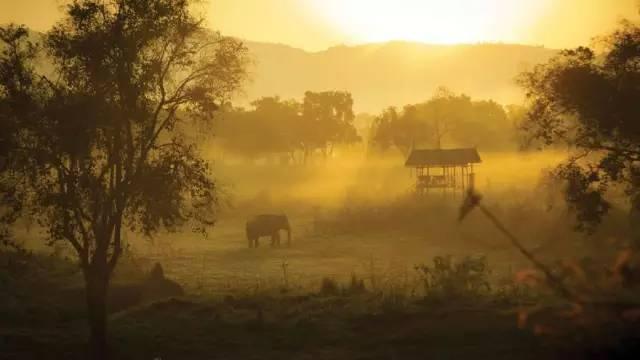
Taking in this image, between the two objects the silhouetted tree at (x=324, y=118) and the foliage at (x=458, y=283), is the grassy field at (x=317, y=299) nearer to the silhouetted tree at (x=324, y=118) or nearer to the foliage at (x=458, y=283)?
the foliage at (x=458, y=283)

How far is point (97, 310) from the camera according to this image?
17422 mm

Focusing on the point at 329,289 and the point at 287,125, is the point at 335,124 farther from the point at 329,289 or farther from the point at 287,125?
the point at 329,289

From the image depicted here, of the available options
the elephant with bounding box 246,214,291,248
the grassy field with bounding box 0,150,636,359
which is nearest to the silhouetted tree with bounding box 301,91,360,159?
the grassy field with bounding box 0,150,636,359

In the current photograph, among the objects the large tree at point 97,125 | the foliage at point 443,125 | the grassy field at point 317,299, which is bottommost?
the grassy field at point 317,299

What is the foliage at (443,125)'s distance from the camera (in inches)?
3984

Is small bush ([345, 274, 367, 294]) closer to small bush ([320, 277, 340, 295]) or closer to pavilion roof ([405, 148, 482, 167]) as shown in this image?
small bush ([320, 277, 340, 295])

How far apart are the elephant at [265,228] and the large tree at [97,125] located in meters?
24.2

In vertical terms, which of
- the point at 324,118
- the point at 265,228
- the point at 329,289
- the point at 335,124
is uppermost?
the point at 324,118

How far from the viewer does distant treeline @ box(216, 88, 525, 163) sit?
10831cm

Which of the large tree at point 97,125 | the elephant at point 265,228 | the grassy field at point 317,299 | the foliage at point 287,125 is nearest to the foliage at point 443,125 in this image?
the foliage at point 287,125

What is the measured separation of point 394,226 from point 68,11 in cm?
3118

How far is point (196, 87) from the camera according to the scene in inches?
727

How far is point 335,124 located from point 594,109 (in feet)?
329

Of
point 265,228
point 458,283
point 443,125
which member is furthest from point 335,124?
point 458,283
